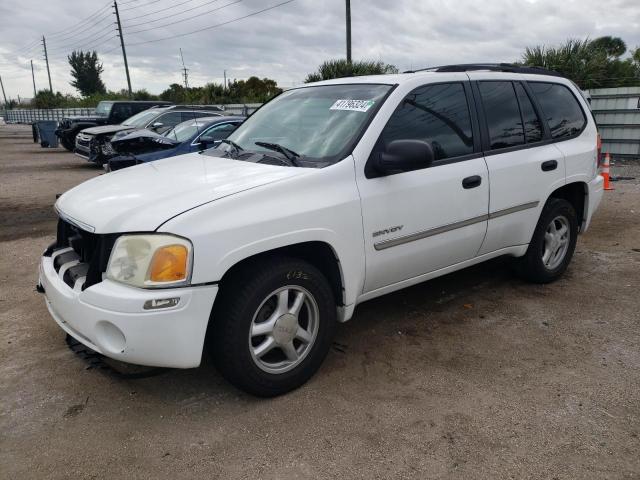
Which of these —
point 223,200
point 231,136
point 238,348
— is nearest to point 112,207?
point 223,200

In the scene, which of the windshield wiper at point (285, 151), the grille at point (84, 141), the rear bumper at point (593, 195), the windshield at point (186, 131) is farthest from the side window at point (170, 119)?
the rear bumper at point (593, 195)

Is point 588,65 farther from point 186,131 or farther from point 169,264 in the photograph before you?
point 169,264

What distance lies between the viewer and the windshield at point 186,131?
9695mm

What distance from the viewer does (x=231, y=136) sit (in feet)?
13.7

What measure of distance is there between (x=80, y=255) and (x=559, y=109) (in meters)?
3.94

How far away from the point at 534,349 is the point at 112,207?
2.81 meters

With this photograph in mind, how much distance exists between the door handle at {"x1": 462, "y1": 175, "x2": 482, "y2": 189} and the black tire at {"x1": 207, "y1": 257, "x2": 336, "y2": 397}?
129 centimetres

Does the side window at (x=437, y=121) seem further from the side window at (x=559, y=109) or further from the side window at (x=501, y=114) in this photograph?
the side window at (x=559, y=109)

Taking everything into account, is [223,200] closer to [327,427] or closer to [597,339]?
[327,427]

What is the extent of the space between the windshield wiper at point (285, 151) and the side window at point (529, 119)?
2.00 m

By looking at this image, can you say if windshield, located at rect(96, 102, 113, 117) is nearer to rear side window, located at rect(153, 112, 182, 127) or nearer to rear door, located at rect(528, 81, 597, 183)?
rear side window, located at rect(153, 112, 182, 127)

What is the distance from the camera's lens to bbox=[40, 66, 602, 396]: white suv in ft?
8.39

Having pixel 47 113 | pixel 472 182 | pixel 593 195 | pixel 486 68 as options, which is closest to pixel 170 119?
pixel 486 68

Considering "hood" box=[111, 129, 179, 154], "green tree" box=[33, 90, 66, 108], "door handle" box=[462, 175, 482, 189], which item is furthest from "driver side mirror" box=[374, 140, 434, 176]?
"green tree" box=[33, 90, 66, 108]
